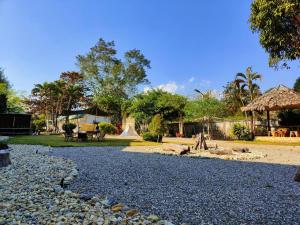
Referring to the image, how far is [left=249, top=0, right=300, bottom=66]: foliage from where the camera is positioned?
1236 centimetres

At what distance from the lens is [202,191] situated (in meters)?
4.46

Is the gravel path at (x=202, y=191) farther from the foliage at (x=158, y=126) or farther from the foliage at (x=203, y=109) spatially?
the foliage at (x=203, y=109)

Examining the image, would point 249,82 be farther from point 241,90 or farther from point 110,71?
point 110,71

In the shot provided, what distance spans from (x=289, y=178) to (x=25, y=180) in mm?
5398

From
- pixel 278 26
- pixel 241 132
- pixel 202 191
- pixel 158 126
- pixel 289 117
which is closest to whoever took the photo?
pixel 202 191

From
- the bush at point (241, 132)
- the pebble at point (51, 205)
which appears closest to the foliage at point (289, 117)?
the bush at point (241, 132)

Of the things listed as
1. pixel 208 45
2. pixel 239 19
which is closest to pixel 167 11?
pixel 239 19

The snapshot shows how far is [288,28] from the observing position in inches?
537

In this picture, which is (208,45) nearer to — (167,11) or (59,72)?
(167,11)

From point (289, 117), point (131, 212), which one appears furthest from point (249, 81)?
point (131, 212)

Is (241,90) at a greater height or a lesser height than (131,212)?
greater

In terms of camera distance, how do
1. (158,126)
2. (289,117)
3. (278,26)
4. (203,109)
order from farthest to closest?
(203,109)
(289,117)
(158,126)
(278,26)

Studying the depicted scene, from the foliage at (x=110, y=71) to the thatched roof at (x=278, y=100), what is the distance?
1982 centimetres

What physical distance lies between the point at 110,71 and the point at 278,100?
23.4 metres
